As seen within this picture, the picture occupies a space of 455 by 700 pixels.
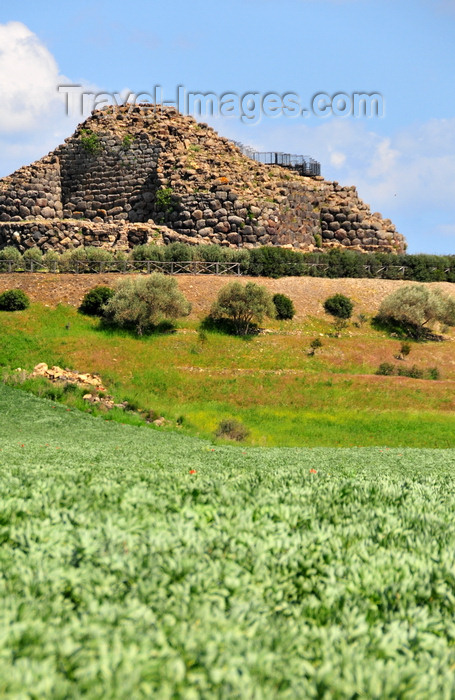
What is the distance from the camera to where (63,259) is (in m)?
51.2

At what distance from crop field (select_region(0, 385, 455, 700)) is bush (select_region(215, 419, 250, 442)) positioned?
20600 mm

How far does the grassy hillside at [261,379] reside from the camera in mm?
29328

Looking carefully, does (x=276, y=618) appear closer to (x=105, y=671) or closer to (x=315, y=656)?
(x=315, y=656)

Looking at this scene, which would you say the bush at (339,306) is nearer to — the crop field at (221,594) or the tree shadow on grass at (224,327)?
the tree shadow on grass at (224,327)

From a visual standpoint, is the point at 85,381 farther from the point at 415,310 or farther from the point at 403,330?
the point at 415,310

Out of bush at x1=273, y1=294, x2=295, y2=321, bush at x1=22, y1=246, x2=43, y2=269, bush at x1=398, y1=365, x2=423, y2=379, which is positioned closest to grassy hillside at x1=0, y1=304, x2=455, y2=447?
bush at x1=273, y1=294, x2=295, y2=321

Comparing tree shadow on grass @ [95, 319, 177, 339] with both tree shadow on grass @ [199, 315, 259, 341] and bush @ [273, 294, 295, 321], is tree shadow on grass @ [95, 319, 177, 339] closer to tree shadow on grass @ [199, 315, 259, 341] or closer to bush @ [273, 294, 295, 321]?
tree shadow on grass @ [199, 315, 259, 341]

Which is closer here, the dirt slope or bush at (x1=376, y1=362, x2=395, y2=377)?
bush at (x1=376, y1=362, x2=395, y2=377)

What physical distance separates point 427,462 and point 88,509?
1321cm

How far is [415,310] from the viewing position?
46.9 meters

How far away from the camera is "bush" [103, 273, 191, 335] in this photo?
40.7m

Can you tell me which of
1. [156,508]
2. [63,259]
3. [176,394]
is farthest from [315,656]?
[63,259]

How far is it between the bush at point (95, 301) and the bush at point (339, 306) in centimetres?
1795

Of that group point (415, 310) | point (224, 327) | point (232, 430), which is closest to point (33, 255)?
point (224, 327)
